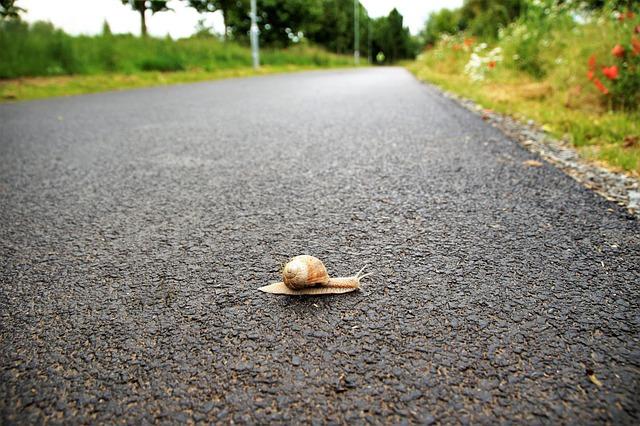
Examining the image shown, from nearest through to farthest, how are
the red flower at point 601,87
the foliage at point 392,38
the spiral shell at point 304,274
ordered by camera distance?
the spiral shell at point 304,274, the red flower at point 601,87, the foliage at point 392,38

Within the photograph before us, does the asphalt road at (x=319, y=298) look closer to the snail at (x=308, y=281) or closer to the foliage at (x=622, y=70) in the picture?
the snail at (x=308, y=281)

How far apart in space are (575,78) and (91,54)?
11.1 metres

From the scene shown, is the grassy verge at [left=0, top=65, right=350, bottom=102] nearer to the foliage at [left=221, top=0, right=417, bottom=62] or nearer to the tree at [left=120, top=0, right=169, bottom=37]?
the tree at [left=120, top=0, right=169, bottom=37]

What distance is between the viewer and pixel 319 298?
151 cm

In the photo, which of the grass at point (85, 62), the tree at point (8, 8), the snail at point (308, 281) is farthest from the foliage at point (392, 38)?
the snail at point (308, 281)

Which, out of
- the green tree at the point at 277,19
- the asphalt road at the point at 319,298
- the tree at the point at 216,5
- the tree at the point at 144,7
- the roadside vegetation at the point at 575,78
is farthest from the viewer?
the green tree at the point at 277,19

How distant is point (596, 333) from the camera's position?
1.25 m

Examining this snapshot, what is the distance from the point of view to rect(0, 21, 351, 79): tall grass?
911 cm

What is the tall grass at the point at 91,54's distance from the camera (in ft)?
29.9

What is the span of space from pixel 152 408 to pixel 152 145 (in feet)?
10.5

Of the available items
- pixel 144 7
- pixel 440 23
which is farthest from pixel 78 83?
pixel 440 23

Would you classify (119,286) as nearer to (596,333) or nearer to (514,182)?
(596,333)

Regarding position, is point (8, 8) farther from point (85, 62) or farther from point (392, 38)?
point (392, 38)

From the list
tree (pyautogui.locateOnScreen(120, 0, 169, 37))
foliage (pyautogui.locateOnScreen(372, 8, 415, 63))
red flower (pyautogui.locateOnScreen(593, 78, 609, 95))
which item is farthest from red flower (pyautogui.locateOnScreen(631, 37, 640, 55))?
foliage (pyautogui.locateOnScreen(372, 8, 415, 63))
